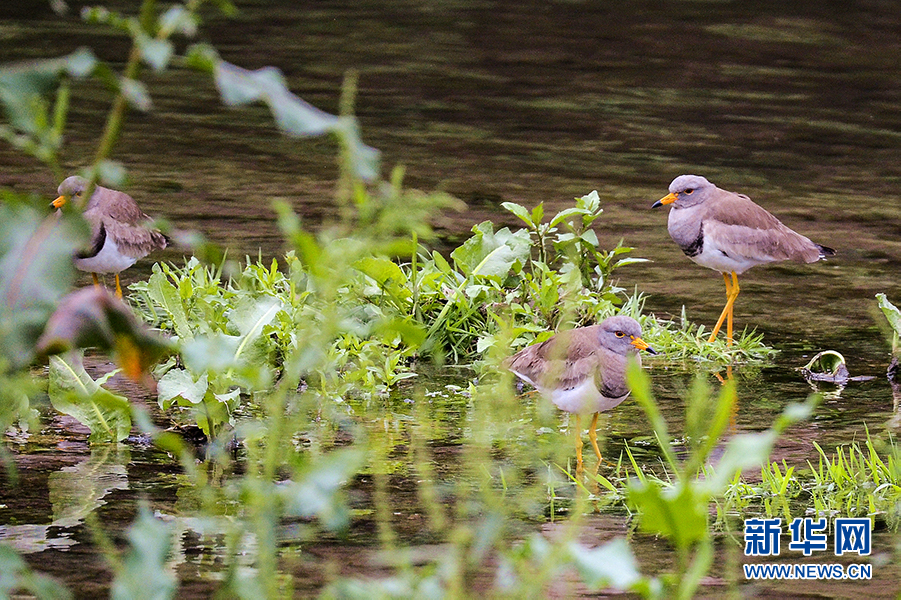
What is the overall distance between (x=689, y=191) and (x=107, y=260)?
3552 millimetres

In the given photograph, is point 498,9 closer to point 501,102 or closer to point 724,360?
point 501,102

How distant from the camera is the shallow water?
6016mm

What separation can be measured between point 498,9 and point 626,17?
196 cm

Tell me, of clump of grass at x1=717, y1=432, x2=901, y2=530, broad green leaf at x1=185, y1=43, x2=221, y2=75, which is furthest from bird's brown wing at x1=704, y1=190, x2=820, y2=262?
broad green leaf at x1=185, y1=43, x2=221, y2=75

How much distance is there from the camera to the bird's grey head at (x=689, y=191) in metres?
7.99

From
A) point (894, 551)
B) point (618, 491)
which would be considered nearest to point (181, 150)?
point (618, 491)

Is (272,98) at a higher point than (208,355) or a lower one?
higher

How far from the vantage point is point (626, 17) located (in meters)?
19.4

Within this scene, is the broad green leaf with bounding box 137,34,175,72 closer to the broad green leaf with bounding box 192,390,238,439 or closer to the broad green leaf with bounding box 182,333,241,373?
the broad green leaf with bounding box 182,333,241,373

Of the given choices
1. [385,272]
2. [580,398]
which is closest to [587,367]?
[580,398]

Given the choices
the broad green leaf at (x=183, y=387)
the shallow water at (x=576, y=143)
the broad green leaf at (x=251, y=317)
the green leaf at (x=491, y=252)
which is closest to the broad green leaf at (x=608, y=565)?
the shallow water at (x=576, y=143)

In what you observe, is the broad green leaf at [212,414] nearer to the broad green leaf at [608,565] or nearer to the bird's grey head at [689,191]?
the broad green leaf at [608,565]

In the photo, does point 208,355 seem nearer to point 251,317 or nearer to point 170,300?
point 251,317

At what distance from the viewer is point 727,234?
760 centimetres
